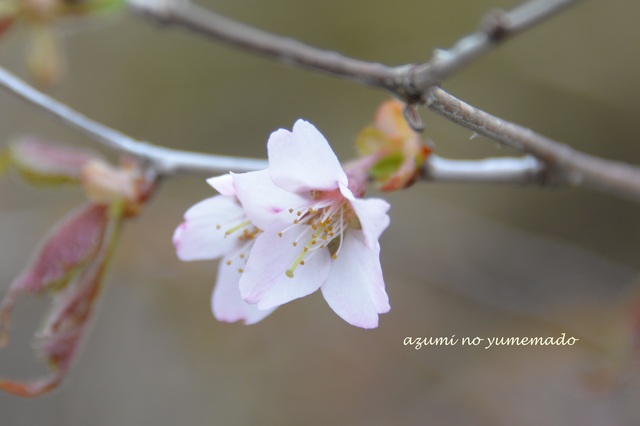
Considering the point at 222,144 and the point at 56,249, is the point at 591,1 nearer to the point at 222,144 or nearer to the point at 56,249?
the point at 222,144

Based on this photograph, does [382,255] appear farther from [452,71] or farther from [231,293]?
[452,71]

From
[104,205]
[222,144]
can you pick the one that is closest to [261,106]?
[222,144]

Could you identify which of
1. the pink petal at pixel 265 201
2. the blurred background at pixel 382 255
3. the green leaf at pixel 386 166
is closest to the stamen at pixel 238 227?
the pink petal at pixel 265 201

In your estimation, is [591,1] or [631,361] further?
[591,1]

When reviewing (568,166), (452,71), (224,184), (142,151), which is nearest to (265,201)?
(224,184)

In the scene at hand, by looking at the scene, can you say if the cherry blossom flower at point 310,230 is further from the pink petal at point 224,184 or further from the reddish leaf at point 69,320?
the reddish leaf at point 69,320

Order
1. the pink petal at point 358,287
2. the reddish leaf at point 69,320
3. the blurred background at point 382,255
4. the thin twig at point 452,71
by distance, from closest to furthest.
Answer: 1. the thin twig at point 452,71
2. the pink petal at point 358,287
3. the reddish leaf at point 69,320
4. the blurred background at point 382,255

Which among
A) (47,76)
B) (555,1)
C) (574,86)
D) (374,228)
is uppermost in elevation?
(555,1)

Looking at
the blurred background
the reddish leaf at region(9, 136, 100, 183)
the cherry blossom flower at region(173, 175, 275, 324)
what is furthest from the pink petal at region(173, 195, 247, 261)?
the blurred background
